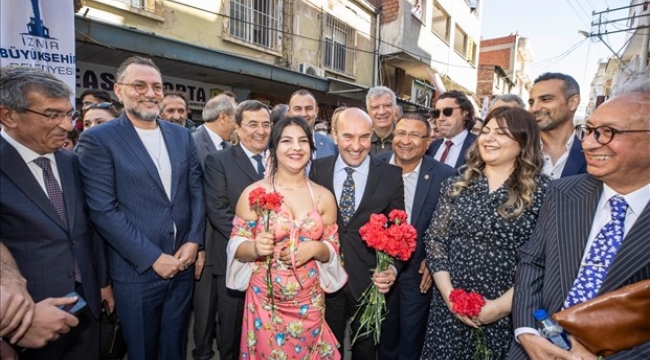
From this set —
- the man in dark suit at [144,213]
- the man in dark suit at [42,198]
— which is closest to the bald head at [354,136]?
the man in dark suit at [144,213]

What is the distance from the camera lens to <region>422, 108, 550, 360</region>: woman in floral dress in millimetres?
2191

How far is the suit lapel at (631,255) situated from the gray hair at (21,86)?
10.4 ft

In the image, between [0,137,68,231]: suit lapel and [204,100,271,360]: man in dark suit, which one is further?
[204,100,271,360]: man in dark suit

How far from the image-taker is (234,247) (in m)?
2.31

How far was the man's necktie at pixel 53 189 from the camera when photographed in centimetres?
218

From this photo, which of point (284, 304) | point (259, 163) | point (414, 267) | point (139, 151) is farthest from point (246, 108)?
point (414, 267)

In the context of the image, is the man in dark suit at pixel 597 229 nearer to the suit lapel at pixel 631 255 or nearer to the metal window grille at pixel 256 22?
the suit lapel at pixel 631 255

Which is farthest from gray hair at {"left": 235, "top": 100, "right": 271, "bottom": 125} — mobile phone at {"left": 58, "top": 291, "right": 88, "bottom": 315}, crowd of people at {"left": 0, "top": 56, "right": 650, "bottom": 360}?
mobile phone at {"left": 58, "top": 291, "right": 88, "bottom": 315}

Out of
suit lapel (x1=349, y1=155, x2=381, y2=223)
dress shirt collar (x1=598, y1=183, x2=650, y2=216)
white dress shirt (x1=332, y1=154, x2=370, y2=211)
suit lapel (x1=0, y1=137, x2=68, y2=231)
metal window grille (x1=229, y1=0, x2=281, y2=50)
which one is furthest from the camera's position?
metal window grille (x1=229, y1=0, x2=281, y2=50)

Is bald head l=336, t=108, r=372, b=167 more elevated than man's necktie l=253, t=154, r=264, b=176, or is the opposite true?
bald head l=336, t=108, r=372, b=167

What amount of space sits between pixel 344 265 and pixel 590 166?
1755 mm

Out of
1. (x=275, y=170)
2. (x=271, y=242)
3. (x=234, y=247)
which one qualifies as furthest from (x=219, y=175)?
(x=271, y=242)

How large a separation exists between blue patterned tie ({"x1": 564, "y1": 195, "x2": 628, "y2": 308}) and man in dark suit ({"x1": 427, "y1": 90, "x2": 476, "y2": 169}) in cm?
243

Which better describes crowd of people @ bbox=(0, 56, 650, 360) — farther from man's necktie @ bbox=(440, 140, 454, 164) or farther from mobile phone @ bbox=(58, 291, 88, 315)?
man's necktie @ bbox=(440, 140, 454, 164)
